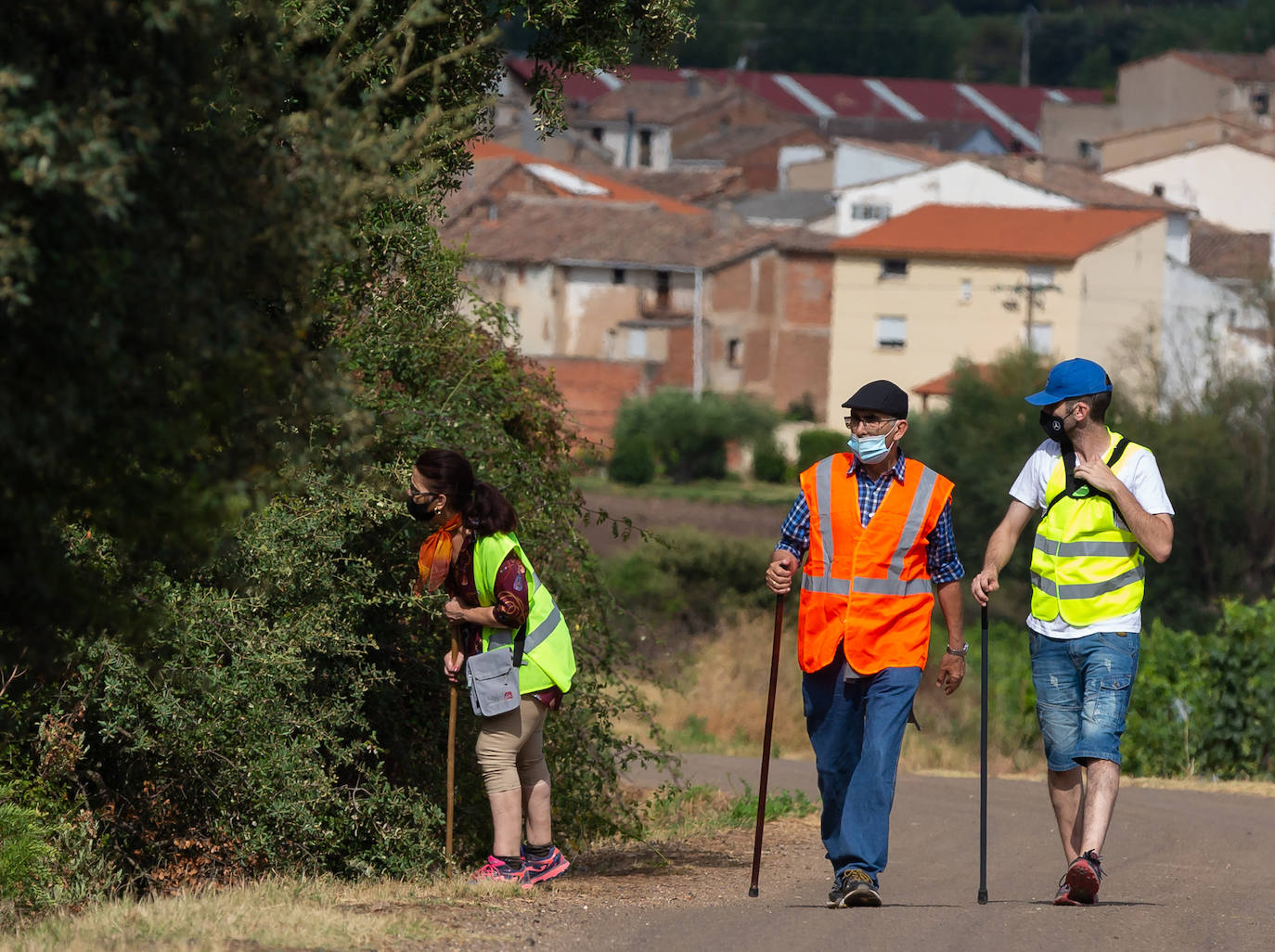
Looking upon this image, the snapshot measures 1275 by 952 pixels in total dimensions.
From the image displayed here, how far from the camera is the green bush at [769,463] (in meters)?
60.9

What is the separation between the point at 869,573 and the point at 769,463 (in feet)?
177

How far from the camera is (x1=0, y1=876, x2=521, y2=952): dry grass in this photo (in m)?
5.77

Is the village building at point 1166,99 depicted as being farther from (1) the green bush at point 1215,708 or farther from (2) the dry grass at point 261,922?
(2) the dry grass at point 261,922

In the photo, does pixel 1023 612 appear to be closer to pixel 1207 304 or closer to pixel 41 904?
pixel 1207 304

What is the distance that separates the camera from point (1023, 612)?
40.1m

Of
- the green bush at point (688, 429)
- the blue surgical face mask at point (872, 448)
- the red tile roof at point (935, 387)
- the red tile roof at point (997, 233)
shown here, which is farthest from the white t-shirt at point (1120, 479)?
the red tile roof at point (997, 233)

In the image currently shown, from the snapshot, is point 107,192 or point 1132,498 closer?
point 107,192

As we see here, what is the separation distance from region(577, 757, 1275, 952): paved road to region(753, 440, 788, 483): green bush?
48.2m

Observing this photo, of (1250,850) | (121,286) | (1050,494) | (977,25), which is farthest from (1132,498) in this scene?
(977,25)

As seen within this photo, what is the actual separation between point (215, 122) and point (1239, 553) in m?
40.5

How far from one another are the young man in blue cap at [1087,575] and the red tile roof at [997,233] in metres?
54.9

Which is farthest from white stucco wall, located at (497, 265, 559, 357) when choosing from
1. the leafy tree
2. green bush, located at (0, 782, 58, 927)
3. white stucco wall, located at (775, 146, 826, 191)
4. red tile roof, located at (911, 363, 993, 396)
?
the leafy tree

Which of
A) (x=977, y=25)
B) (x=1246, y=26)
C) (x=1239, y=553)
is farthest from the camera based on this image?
(x=977, y=25)

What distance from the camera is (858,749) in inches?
287
